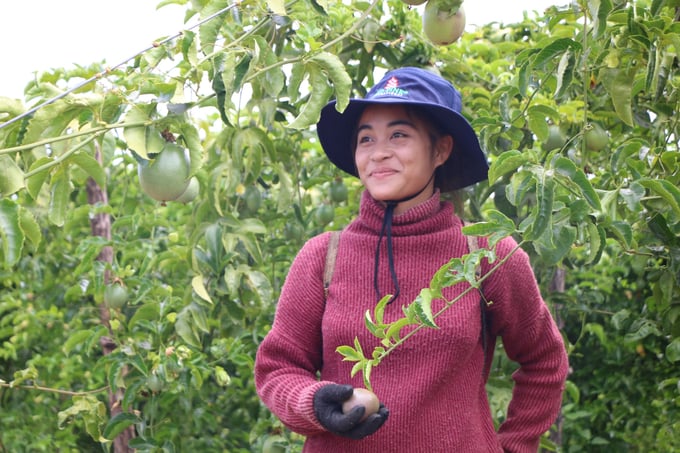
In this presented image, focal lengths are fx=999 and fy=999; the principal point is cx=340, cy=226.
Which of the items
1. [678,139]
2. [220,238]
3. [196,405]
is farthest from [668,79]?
[196,405]

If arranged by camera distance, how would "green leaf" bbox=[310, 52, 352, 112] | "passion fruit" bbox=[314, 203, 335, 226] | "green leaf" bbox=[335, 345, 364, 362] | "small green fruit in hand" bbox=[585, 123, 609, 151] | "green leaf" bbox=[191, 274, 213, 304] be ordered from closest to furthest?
"green leaf" bbox=[335, 345, 364, 362] → "green leaf" bbox=[310, 52, 352, 112] → "small green fruit in hand" bbox=[585, 123, 609, 151] → "green leaf" bbox=[191, 274, 213, 304] → "passion fruit" bbox=[314, 203, 335, 226]

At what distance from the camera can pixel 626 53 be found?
1.84m

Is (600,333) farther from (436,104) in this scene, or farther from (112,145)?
(112,145)

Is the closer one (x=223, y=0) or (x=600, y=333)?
(x=223, y=0)

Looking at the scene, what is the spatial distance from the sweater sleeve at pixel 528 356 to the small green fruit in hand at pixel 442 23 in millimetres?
407

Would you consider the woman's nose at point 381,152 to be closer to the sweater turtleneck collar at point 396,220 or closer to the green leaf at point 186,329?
the sweater turtleneck collar at point 396,220

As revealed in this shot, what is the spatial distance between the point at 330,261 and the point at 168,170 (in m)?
0.35

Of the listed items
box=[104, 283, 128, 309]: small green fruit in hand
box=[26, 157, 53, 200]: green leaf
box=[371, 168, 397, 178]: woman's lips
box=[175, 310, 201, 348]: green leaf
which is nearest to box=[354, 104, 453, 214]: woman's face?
box=[371, 168, 397, 178]: woman's lips

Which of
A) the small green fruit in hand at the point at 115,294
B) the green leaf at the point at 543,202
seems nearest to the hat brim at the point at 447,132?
the green leaf at the point at 543,202

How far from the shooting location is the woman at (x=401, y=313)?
1.74 meters

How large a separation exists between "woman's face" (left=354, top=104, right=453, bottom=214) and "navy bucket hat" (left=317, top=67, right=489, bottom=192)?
0.03 m

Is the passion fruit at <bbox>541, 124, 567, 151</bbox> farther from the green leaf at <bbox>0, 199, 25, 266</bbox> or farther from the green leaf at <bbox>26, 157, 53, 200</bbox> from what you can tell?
the green leaf at <bbox>0, 199, 25, 266</bbox>

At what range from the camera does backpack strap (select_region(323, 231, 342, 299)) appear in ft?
6.09

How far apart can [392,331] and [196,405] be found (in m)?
1.66
